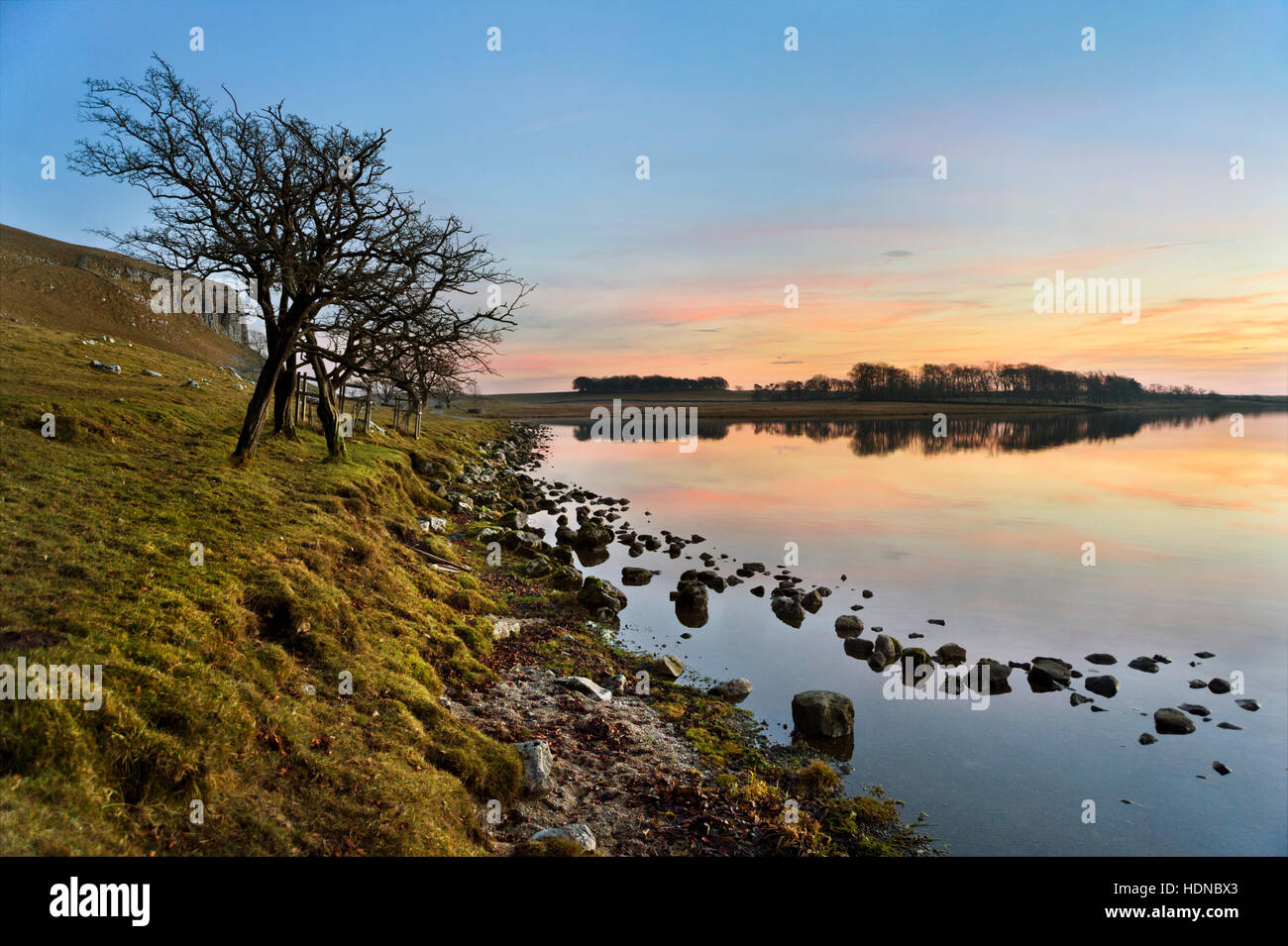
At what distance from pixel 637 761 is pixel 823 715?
13.5 ft

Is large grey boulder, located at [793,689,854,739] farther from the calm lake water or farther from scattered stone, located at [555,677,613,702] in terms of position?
scattered stone, located at [555,677,613,702]

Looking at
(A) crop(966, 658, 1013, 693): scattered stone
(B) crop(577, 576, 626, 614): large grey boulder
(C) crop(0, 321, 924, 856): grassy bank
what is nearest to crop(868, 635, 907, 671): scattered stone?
(A) crop(966, 658, 1013, 693): scattered stone

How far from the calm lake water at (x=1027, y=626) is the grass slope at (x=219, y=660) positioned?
6.84 m

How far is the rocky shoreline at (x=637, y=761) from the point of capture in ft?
28.2

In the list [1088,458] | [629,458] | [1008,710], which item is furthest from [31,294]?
[1088,458]

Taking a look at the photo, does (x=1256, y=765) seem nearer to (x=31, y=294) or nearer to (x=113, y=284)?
(x=31, y=294)

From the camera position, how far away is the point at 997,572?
2569 cm

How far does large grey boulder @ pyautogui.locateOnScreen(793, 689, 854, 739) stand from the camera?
12.4 meters

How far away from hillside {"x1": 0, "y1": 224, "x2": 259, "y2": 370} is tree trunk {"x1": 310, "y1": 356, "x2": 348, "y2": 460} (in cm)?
4894

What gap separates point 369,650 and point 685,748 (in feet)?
19.0

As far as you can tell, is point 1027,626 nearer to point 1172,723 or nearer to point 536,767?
point 1172,723

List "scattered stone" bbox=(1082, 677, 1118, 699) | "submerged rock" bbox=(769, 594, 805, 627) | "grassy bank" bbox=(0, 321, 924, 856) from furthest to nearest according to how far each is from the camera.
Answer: "submerged rock" bbox=(769, 594, 805, 627), "scattered stone" bbox=(1082, 677, 1118, 699), "grassy bank" bbox=(0, 321, 924, 856)

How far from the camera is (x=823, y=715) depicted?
12422mm

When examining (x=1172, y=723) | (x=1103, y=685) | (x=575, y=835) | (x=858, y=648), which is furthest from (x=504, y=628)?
(x=1172, y=723)
